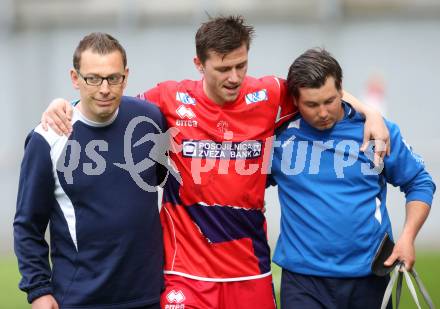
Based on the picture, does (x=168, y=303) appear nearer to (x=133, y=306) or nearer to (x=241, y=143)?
(x=133, y=306)

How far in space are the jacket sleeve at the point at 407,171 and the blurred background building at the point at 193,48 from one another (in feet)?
21.1

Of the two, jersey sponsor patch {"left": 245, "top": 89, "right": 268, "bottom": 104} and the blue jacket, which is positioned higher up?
jersey sponsor patch {"left": 245, "top": 89, "right": 268, "bottom": 104}

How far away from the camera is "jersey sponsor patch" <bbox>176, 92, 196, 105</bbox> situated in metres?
4.70

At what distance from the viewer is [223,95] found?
15.0ft

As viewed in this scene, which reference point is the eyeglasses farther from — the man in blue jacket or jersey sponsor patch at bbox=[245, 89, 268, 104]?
the man in blue jacket

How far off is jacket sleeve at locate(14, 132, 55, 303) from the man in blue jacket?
1195 mm

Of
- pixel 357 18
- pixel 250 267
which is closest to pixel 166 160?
pixel 250 267

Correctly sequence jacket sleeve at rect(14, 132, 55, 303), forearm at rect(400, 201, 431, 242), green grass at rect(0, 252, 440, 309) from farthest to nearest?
1. green grass at rect(0, 252, 440, 309)
2. forearm at rect(400, 201, 431, 242)
3. jacket sleeve at rect(14, 132, 55, 303)

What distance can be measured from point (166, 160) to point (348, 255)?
3.31 ft

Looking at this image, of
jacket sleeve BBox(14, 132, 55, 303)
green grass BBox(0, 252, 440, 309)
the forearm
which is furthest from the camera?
green grass BBox(0, 252, 440, 309)

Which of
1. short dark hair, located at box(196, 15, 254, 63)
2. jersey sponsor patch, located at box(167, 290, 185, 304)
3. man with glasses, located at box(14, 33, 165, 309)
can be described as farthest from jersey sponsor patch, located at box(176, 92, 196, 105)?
jersey sponsor patch, located at box(167, 290, 185, 304)

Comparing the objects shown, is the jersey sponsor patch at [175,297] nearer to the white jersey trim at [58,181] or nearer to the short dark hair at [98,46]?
the white jersey trim at [58,181]

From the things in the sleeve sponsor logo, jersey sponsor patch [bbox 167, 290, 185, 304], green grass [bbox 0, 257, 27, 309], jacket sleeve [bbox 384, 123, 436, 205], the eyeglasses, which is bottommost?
green grass [bbox 0, 257, 27, 309]

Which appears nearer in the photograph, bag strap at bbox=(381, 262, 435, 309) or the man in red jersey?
bag strap at bbox=(381, 262, 435, 309)
